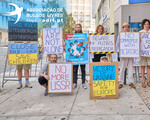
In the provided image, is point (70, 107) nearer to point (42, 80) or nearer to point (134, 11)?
point (42, 80)

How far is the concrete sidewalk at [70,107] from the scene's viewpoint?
148 inches

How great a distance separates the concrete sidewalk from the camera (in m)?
3.76

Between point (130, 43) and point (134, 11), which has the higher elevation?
point (134, 11)

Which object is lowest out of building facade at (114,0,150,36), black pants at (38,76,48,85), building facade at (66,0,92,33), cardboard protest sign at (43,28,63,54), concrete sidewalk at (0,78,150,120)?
concrete sidewalk at (0,78,150,120)

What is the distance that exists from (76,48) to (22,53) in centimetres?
169

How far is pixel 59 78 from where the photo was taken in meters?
5.18

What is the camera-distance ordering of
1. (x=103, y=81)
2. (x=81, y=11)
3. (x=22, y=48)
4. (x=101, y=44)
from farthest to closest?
(x=81, y=11) < (x=22, y=48) < (x=101, y=44) < (x=103, y=81)

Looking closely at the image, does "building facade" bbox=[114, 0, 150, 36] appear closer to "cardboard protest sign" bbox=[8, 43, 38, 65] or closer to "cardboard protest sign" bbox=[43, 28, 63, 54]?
"cardboard protest sign" bbox=[43, 28, 63, 54]

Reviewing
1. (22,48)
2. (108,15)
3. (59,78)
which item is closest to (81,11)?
(108,15)

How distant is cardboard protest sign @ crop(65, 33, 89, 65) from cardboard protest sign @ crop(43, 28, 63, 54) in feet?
0.91

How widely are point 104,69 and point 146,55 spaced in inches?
64.0

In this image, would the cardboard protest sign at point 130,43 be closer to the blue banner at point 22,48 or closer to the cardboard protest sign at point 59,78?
the cardboard protest sign at point 59,78

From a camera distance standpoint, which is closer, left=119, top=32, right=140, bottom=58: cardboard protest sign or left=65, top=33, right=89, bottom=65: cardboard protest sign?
left=119, top=32, right=140, bottom=58: cardboard protest sign

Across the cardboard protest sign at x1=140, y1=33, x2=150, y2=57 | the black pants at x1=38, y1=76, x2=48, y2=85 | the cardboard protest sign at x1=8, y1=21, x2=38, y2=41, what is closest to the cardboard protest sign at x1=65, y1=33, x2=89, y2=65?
the black pants at x1=38, y1=76, x2=48, y2=85
